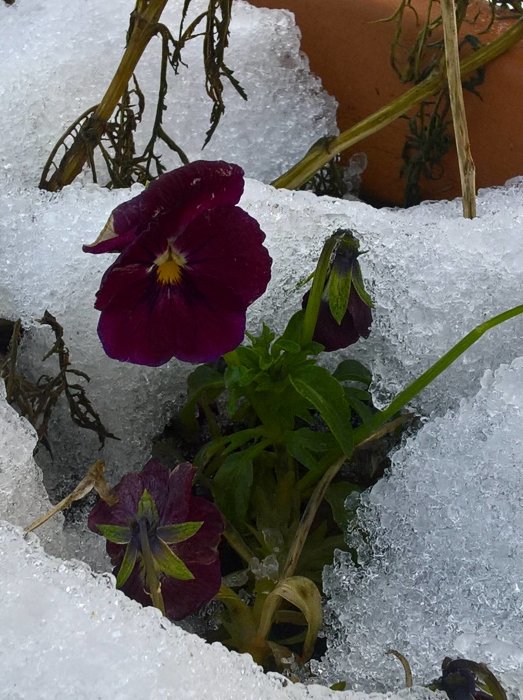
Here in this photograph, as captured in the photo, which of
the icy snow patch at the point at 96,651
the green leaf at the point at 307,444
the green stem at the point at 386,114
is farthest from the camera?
the green stem at the point at 386,114

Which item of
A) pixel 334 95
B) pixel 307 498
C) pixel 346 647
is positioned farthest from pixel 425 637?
pixel 334 95

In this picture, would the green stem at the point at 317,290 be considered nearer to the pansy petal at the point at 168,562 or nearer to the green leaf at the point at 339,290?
the green leaf at the point at 339,290

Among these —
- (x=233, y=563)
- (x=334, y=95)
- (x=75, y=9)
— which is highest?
(x=75, y=9)

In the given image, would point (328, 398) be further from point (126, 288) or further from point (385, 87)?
point (385, 87)

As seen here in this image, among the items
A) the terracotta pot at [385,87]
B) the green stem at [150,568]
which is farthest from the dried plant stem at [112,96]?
the green stem at [150,568]

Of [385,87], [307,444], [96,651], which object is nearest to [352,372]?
[307,444]

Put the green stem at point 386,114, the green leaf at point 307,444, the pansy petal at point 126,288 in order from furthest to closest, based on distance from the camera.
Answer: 1. the green stem at point 386,114
2. the green leaf at point 307,444
3. the pansy petal at point 126,288

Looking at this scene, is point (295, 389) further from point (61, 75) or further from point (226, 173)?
point (61, 75)
